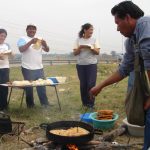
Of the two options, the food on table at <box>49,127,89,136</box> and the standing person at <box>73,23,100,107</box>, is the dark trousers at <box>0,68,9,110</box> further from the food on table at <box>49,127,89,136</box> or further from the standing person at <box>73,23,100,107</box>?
the food on table at <box>49,127,89,136</box>

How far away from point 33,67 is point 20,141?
2804 millimetres

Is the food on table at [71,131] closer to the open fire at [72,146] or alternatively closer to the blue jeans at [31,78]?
the open fire at [72,146]

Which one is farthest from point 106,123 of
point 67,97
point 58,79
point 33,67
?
point 67,97

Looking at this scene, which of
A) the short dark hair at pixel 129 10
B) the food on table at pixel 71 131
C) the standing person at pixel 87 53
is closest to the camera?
the short dark hair at pixel 129 10

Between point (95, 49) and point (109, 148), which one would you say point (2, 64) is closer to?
point (95, 49)

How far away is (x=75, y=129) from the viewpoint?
5.46 meters

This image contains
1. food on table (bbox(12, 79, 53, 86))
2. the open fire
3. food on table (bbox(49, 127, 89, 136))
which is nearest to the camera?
the open fire

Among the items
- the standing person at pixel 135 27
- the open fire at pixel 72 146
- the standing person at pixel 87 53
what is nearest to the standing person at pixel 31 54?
the standing person at pixel 87 53

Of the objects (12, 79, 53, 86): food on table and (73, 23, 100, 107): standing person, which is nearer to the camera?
(12, 79, 53, 86): food on table

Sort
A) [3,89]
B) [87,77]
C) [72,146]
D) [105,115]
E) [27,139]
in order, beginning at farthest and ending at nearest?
[87,77] → [3,89] → [105,115] → [27,139] → [72,146]

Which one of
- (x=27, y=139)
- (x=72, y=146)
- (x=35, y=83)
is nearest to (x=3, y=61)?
(x=35, y=83)

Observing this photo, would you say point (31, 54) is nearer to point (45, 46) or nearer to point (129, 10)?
point (45, 46)

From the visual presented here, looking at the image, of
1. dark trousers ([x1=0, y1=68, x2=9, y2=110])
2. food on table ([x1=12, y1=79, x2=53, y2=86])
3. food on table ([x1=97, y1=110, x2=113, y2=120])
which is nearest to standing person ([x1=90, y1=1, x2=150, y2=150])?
food on table ([x1=97, y1=110, x2=113, y2=120])

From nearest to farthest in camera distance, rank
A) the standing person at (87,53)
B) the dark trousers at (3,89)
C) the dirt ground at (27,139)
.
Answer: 1. the dirt ground at (27,139)
2. the dark trousers at (3,89)
3. the standing person at (87,53)
